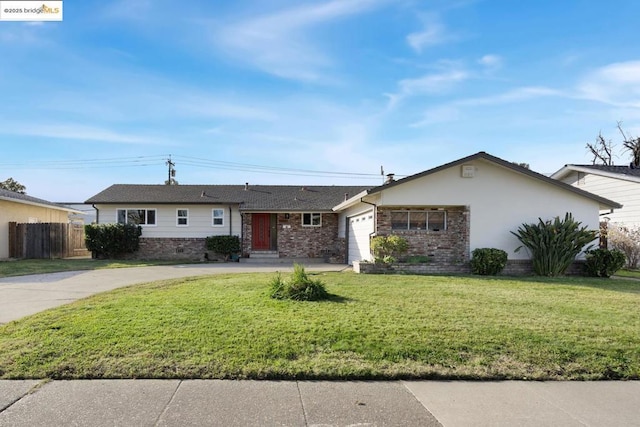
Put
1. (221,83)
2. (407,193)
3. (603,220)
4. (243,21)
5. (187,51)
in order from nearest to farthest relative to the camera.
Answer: (243,21) → (187,51) → (221,83) → (407,193) → (603,220)

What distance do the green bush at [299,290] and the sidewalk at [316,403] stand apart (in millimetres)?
3639

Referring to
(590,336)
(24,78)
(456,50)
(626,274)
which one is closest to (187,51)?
(24,78)

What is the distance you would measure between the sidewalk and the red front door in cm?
1743

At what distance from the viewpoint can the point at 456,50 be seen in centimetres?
1152

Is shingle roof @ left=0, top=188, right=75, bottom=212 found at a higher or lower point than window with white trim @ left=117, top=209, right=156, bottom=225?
higher

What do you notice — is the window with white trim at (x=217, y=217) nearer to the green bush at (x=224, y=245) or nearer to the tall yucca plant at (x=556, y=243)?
the green bush at (x=224, y=245)

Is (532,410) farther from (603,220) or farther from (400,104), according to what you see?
(603,220)

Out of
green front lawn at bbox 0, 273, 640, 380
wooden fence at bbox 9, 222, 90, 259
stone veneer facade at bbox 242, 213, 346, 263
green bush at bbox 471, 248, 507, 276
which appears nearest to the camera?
green front lawn at bbox 0, 273, 640, 380

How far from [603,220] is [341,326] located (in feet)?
58.7

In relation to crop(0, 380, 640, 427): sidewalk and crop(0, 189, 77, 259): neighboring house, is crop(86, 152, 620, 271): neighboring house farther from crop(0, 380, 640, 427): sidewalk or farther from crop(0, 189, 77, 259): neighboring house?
crop(0, 380, 640, 427): sidewalk

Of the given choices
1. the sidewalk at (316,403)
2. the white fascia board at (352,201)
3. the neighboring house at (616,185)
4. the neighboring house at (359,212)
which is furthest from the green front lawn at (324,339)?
the neighboring house at (616,185)

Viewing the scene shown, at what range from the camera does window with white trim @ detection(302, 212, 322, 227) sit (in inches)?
847

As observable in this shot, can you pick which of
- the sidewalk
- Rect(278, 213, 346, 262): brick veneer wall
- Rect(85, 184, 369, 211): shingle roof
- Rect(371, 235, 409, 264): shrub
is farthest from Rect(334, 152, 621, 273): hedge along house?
the sidewalk

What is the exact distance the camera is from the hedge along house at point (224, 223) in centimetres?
2112
